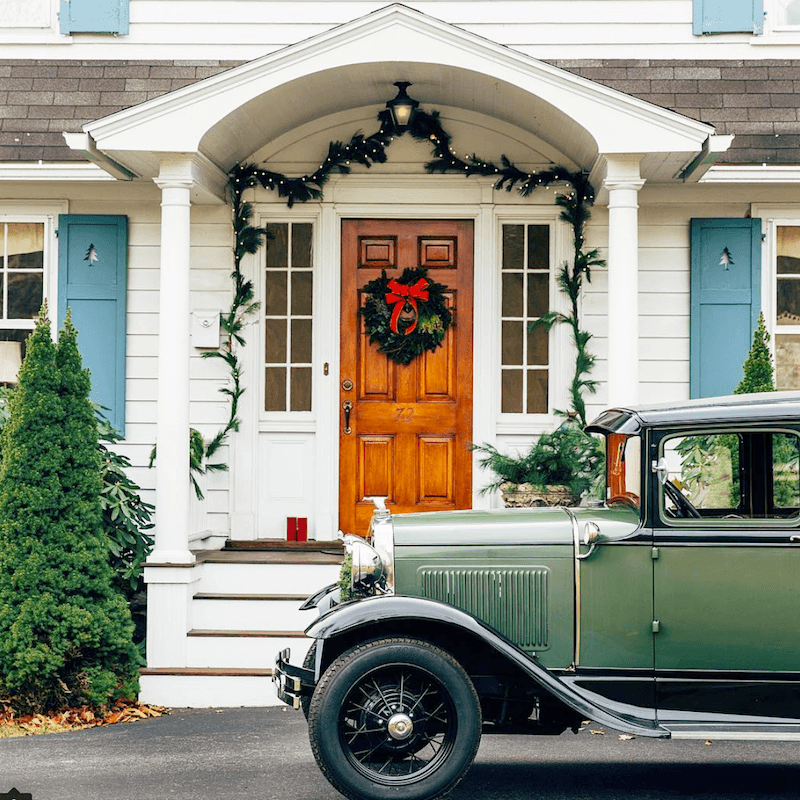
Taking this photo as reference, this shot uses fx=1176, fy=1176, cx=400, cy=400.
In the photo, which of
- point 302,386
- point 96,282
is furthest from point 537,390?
point 96,282

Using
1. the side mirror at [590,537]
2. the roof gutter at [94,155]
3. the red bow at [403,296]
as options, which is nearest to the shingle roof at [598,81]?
the roof gutter at [94,155]

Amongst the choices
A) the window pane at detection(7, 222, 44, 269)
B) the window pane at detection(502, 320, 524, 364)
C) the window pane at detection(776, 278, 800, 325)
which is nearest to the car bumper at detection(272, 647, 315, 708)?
the window pane at detection(502, 320, 524, 364)

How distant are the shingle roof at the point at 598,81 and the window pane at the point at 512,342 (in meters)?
1.93

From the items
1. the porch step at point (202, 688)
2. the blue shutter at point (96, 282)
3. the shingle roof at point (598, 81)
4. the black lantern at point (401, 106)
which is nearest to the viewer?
the porch step at point (202, 688)

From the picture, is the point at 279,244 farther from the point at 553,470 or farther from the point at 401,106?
the point at 553,470

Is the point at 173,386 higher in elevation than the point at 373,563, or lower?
higher

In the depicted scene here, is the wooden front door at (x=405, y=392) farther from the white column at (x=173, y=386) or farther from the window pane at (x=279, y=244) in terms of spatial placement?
the white column at (x=173, y=386)

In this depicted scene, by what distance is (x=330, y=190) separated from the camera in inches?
356

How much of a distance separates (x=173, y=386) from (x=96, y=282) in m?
1.76

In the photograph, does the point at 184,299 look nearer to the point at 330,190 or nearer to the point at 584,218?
the point at 330,190

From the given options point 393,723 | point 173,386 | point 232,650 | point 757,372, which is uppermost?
point 757,372

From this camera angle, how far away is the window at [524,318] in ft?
29.7

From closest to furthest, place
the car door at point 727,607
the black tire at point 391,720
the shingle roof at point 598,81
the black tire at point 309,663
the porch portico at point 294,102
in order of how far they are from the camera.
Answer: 1. the black tire at point 391,720
2. the car door at point 727,607
3. the black tire at point 309,663
4. the porch portico at point 294,102
5. the shingle roof at point 598,81

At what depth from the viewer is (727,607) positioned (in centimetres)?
516
